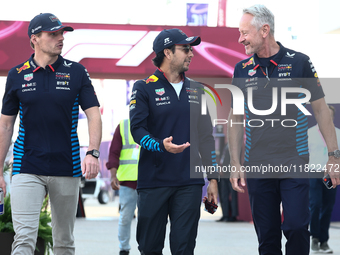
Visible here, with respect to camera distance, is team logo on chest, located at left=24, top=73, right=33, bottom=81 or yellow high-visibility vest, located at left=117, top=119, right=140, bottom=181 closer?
team logo on chest, located at left=24, top=73, right=33, bottom=81

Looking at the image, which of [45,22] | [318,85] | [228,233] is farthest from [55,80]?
[228,233]

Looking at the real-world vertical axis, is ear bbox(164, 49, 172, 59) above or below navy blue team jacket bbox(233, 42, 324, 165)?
above

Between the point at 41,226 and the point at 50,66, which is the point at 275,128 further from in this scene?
the point at 41,226

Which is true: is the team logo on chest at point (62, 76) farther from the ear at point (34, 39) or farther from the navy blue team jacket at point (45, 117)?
the ear at point (34, 39)

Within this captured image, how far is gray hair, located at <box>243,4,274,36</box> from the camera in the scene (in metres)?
4.18

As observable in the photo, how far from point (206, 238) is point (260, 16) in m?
5.44

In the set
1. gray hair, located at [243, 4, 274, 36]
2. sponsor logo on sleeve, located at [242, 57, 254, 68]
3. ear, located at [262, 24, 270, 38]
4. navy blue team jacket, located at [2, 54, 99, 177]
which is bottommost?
navy blue team jacket, located at [2, 54, 99, 177]

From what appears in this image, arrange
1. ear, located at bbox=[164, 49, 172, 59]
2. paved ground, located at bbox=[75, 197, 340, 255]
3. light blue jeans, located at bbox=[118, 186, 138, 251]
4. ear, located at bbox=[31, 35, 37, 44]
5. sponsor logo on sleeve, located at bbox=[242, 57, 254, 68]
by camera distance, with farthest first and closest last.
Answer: paved ground, located at bbox=[75, 197, 340, 255] < light blue jeans, located at bbox=[118, 186, 138, 251] < sponsor logo on sleeve, located at bbox=[242, 57, 254, 68] < ear, located at bbox=[31, 35, 37, 44] < ear, located at bbox=[164, 49, 172, 59]

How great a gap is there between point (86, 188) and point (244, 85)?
513 inches

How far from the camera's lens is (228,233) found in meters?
9.66

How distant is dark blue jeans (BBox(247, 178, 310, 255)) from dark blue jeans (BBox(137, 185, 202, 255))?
Answer: 0.48m

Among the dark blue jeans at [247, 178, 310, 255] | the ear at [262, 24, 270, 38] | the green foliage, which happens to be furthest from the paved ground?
the ear at [262, 24, 270, 38]

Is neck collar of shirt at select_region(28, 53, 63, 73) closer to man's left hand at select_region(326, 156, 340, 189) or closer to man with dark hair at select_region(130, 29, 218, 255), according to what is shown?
man with dark hair at select_region(130, 29, 218, 255)

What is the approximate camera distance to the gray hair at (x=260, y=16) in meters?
4.18
